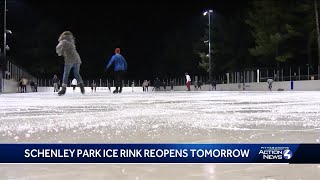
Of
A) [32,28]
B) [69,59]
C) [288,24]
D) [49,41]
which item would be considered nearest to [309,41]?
[288,24]

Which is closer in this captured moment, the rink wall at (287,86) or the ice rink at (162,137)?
the ice rink at (162,137)

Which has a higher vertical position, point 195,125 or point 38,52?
point 38,52

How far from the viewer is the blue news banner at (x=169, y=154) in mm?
2309

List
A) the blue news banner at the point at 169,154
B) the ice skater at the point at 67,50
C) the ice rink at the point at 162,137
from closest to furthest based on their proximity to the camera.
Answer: the ice rink at the point at 162,137, the blue news banner at the point at 169,154, the ice skater at the point at 67,50

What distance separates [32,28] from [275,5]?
26.7 metres

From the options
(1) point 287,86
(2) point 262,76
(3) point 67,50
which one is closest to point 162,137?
(3) point 67,50

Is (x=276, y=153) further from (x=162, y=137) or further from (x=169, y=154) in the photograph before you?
(x=162, y=137)

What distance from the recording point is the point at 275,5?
135 ft

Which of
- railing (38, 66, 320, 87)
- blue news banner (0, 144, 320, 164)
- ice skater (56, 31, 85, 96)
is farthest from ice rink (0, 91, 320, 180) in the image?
railing (38, 66, 320, 87)

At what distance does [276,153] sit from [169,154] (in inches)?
21.9

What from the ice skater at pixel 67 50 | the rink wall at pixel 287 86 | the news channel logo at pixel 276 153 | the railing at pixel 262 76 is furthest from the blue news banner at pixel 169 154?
the railing at pixel 262 76

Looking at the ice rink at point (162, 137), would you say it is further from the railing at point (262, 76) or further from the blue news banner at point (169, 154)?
the railing at point (262, 76)

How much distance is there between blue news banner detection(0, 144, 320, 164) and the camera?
2309 mm

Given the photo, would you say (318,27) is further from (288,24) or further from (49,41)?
(49,41)
